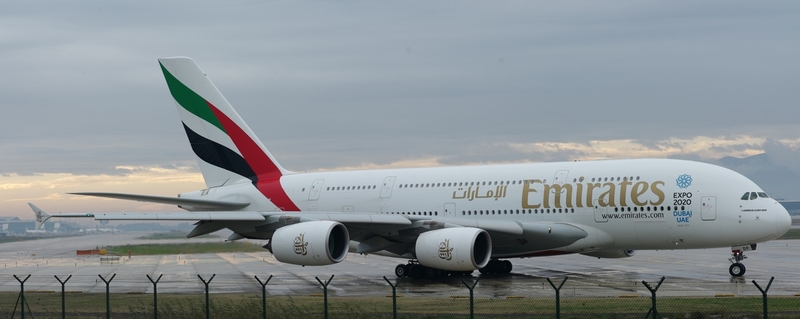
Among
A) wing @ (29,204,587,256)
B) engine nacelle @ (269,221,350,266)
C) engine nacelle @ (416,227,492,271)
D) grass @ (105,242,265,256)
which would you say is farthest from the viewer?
grass @ (105,242,265,256)

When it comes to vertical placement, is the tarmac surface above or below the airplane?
below

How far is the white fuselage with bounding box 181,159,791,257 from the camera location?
91.8ft

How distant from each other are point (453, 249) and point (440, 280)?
3.38 meters

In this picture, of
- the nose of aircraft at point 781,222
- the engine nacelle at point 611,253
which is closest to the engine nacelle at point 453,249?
the engine nacelle at point 611,253

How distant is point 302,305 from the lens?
848 inches

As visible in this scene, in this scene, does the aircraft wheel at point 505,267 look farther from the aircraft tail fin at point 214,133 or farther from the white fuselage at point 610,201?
the aircraft tail fin at point 214,133

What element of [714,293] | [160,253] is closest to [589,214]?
[714,293]

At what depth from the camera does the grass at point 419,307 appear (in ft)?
61.7

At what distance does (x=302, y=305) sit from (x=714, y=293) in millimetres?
10083

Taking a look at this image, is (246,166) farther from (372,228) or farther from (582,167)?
(582,167)

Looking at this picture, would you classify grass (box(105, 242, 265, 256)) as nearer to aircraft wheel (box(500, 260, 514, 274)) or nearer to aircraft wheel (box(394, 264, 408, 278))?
aircraft wheel (box(394, 264, 408, 278))

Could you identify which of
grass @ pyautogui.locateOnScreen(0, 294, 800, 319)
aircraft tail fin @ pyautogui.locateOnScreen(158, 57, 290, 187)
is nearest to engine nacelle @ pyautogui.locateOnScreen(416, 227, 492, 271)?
grass @ pyautogui.locateOnScreen(0, 294, 800, 319)

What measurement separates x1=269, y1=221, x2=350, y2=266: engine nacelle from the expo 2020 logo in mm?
10223

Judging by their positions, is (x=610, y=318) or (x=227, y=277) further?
(x=227, y=277)
